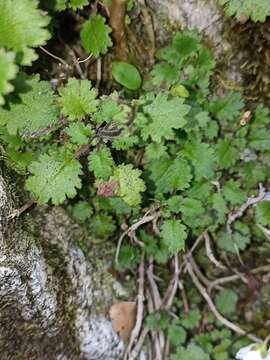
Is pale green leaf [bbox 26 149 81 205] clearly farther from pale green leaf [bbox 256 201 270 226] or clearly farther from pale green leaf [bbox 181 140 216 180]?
pale green leaf [bbox 256 201 270 226]

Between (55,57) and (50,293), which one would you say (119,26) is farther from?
(50,293)

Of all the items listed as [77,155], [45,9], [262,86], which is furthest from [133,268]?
[45,9]

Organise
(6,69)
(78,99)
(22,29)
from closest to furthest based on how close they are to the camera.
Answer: (6,69) → (22,29) → (78,99)

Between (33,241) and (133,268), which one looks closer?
(33,241)

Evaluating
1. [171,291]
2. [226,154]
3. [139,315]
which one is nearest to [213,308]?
[171,291]

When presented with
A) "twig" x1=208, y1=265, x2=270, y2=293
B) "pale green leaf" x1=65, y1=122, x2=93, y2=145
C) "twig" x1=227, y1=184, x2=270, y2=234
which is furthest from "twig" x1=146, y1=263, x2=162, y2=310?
"pale green leaf" x1=65, y1=122, x2=93, y2=145

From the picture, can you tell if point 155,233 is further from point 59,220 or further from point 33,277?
point 33,277
